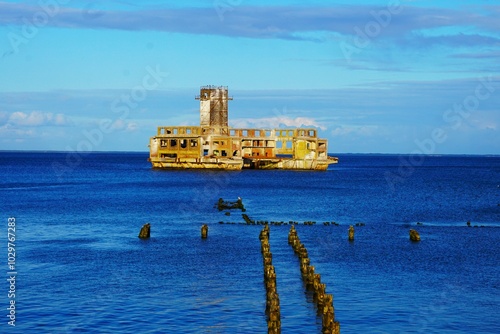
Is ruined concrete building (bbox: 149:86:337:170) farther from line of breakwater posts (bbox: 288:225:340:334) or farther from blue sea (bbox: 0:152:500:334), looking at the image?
line of breakwater posts (bbox: 288:225:340:334)

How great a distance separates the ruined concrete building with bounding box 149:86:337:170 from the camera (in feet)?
546

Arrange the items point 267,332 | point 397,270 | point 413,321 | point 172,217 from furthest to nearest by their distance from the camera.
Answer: point 172,217 → point 397,270 → point 413,321 → point 267,332

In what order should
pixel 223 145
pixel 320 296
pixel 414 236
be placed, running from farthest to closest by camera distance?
pixel 223 145 → pixel 414 236 → pixel 320 296

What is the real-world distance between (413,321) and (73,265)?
2110 cm

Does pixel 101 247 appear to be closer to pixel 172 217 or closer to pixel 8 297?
pixel 8 297

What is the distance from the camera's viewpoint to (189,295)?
36344 mm

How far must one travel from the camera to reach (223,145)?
16662cm

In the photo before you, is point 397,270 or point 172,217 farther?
point 172,217

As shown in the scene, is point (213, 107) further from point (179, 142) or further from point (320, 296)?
point (320, 296)

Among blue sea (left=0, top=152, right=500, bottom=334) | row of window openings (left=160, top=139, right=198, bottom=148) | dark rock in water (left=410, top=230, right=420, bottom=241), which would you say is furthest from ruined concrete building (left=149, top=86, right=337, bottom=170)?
dark rock in water (left=410, top=230, right=420, bottom=241)

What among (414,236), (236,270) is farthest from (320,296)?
(414,236)

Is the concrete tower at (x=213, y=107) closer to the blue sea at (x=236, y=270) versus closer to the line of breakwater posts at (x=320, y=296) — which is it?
the blue sea at (x=236, y=270)

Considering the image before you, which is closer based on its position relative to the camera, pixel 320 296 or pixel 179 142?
pixel 320 296

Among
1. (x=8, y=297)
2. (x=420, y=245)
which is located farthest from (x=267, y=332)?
(x=420, y=245)
